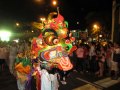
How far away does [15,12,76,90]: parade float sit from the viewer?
5285 millimetres

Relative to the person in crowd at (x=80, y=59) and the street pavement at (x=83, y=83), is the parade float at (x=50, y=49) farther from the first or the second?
the person in crowd at (x=80, y=59)

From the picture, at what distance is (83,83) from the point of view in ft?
30.7

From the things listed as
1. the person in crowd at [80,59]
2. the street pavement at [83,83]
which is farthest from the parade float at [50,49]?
the person in crowd at [80,59]

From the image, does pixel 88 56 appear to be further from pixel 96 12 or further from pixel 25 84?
pixel 96 12

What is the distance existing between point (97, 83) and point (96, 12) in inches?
837

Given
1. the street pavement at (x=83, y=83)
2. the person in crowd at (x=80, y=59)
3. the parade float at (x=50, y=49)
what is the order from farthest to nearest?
1. the person in crowd at (x=80, y=59)
2. the street pavement at (x=83, y=83)
3. the parade float at (x=50, y=49)

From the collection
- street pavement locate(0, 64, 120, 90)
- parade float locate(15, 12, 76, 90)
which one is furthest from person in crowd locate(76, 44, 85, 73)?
parade float locate(15, 12, 76, 90)

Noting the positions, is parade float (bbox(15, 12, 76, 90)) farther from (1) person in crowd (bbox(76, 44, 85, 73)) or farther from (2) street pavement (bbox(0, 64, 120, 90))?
(1) person in crowd (bbox(76, 44, 85, 73))

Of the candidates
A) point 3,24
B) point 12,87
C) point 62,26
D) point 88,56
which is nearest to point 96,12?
point 3,24

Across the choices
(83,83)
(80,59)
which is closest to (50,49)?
(83,83)

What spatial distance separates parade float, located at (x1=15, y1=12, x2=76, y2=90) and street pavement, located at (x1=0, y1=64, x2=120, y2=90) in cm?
322

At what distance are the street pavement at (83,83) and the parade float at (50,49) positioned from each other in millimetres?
3224

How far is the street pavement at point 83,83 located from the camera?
8.62 m

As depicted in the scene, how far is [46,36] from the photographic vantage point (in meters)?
5.31
